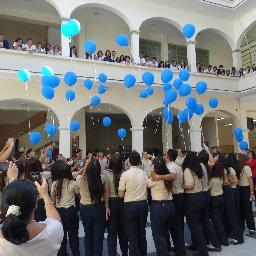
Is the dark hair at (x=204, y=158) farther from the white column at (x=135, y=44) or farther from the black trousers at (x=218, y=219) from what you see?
the white column at (x=135, y=44)

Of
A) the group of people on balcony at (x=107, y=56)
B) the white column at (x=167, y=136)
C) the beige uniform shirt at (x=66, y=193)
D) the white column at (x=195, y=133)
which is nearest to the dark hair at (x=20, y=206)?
the beige uniform shirt at (x=66, y=193)

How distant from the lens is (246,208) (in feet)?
20.3

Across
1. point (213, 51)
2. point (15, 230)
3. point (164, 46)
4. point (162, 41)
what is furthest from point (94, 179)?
point (213, 51)

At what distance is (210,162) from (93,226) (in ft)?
8.12

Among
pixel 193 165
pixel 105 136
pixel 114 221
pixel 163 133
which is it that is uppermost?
pixel 105 136

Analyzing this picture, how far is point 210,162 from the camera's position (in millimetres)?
5676

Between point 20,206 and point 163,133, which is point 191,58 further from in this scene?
point 20,206

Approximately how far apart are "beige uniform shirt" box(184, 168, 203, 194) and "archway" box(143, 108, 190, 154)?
1175 centimetres

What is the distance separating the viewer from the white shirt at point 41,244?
174cm

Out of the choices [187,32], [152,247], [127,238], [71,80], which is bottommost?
[152,247]

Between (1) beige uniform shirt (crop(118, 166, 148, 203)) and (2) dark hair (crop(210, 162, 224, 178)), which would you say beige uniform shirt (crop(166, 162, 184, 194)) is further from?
(2) dark hair (crop(210, 162, 224, 178))

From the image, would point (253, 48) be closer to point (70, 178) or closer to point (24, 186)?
point (70, 178)

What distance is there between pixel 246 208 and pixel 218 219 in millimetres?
1100

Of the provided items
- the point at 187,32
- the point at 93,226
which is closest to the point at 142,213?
the point at 93,226
